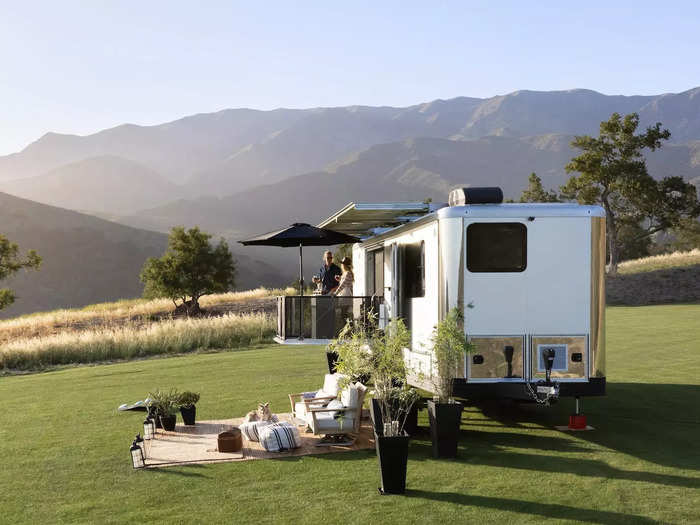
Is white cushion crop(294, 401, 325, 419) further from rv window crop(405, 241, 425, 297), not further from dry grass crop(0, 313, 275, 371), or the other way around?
dry grass crop(0, 313, 275, 371)

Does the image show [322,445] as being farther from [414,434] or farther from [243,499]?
[243,499]

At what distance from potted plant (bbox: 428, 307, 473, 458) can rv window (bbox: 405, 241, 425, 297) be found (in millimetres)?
1835

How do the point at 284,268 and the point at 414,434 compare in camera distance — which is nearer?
the point at 414,434

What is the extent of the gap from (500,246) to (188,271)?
100 feet

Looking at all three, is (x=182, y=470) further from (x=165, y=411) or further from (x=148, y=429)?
(x=165, y=411)

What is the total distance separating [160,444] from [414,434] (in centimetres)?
321

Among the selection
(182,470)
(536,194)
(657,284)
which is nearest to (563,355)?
(182,470)

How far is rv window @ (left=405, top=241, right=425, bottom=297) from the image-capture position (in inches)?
383

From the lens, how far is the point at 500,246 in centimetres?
866

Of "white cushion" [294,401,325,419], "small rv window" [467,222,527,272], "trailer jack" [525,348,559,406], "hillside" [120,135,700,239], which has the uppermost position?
"hillside" [120,135,700,239]

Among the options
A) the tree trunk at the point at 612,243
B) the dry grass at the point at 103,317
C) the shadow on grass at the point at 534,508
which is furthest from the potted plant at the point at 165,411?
the tree trunk at the point at 612,243

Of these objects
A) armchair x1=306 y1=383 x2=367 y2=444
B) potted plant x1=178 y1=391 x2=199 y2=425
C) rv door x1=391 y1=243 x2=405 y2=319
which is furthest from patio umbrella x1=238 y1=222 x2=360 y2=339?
armchair x1=306 y1=383 x2=367 y2=444

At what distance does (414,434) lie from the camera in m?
9.16

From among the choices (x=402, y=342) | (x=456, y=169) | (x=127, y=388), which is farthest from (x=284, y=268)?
(x=402, y=342)
